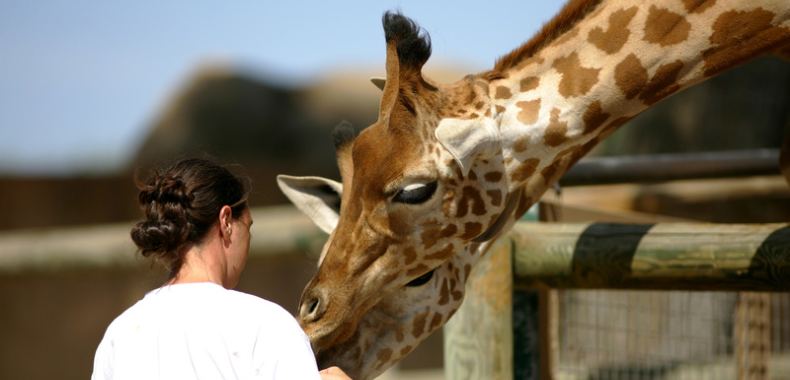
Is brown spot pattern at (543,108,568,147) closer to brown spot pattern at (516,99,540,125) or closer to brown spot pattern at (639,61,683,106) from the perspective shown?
brown spot pattern at (516,99,540,125)

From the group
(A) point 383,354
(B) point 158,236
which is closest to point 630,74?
(A) point 383,354

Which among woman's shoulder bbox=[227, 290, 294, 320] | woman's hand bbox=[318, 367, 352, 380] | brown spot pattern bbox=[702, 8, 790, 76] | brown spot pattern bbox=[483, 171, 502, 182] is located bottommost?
woman's hand bbox=[318, 367, 352, 380]

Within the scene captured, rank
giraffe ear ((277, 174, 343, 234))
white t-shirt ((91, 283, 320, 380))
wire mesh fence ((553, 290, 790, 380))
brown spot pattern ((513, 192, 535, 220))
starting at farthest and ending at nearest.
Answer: wire mesh fence ((553, 290, 790, 380)) → giraffe ear ((277, 174, 343, 234)) → brown spot pattern ((513, 192, 535, 220)) → white t-shirt ((91, 283, 320, 380))

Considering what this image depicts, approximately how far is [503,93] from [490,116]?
9 centimetres

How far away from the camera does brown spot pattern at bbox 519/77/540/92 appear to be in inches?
81.1

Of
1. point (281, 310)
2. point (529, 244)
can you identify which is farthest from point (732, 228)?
point (281, 310)

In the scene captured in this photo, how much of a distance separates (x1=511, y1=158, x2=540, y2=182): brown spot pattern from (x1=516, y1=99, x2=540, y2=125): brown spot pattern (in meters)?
0.11

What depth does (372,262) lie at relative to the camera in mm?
2035

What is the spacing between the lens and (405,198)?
1.97 meters

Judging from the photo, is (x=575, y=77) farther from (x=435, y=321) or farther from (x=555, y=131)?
(x=435, y=321)

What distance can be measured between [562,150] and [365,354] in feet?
2.59

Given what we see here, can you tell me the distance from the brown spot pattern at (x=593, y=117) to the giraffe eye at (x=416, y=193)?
0.45 metres

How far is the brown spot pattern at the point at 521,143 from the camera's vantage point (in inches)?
79.8

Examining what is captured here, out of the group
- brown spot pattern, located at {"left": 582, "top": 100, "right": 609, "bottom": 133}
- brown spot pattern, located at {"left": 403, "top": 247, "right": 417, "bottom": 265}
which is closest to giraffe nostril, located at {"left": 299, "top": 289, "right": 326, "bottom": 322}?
brown spot pattern, located at {"left": 403, "top": 247, "right": 417, "bottom": 265}
